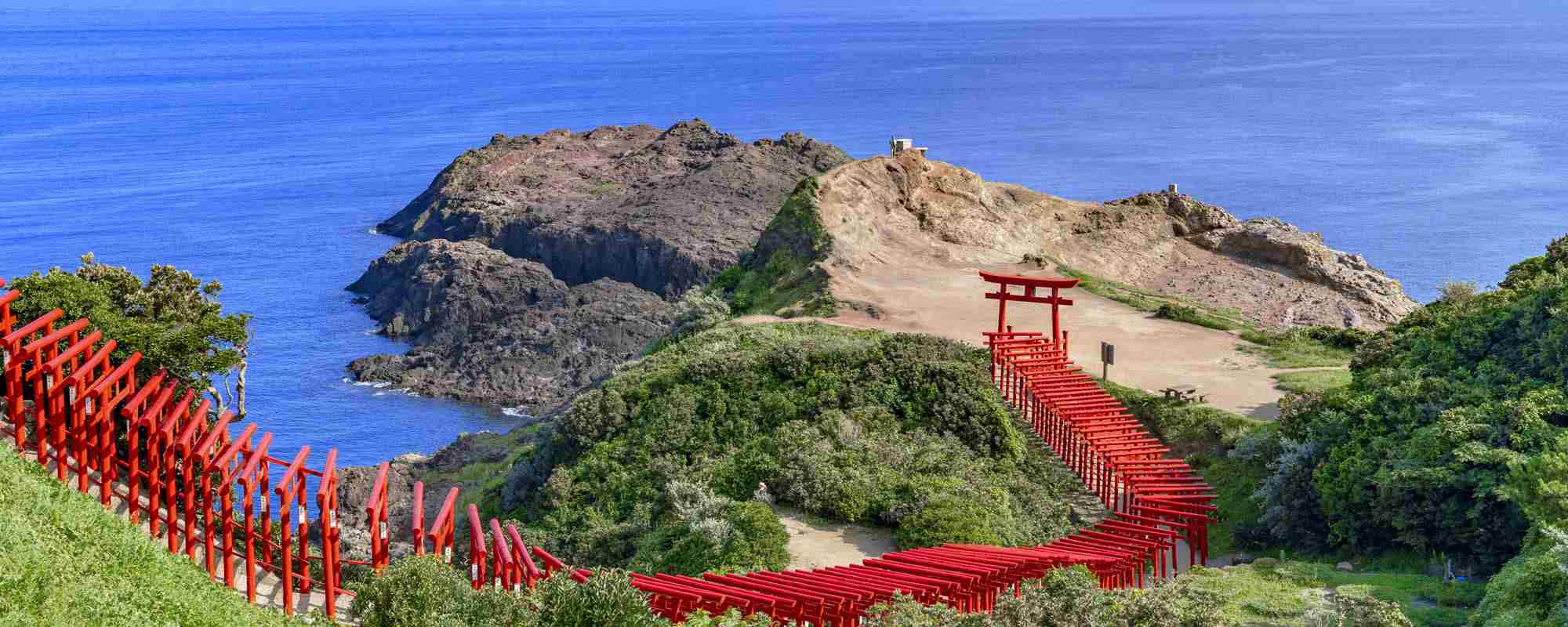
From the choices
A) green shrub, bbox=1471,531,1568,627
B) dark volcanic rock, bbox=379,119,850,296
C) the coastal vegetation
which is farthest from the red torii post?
dark volcanic rock, bbox=379,119,850,296

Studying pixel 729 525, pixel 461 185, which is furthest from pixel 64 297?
pixel 461 185

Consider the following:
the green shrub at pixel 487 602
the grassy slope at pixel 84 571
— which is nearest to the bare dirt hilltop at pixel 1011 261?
the grassy slope at pixel 84 571

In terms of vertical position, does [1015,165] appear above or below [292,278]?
above

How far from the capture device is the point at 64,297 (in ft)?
79.3

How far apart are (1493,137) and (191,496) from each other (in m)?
120

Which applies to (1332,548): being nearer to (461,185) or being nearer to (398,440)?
(398,440)

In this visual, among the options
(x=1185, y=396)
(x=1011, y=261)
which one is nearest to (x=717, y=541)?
(x=1185, y=396)

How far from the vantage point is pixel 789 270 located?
43.2m

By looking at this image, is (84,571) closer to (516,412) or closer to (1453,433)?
(1453,433)

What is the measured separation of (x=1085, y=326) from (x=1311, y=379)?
6498 millimetres

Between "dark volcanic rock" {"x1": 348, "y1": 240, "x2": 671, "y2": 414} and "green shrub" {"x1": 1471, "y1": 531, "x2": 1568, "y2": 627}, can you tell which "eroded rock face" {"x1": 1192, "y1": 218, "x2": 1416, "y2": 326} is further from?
"green shrub" {"x1": 1471, "y1": 531, "x2": 1568, "y2": 627}

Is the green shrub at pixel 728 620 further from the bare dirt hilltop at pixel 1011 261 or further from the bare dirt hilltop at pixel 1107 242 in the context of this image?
the bare dirt hilltop at pixel 1107 242

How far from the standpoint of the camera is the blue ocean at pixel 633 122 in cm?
7575

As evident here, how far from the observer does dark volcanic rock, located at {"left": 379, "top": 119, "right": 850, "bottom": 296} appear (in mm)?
74062
